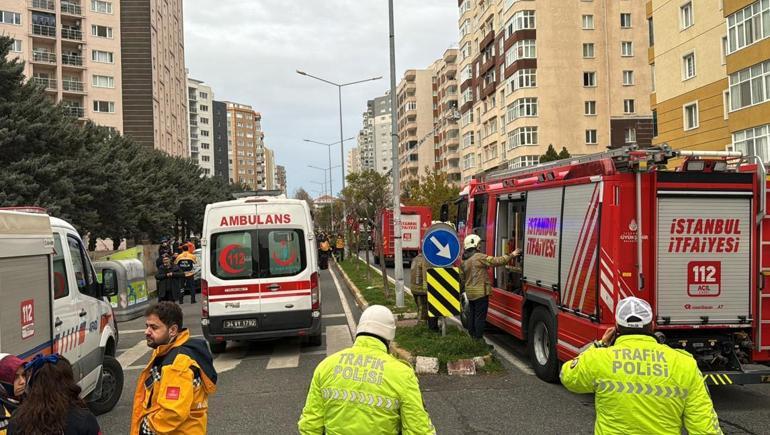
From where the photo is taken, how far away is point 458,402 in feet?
24.0

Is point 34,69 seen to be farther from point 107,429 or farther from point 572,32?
point 107,429

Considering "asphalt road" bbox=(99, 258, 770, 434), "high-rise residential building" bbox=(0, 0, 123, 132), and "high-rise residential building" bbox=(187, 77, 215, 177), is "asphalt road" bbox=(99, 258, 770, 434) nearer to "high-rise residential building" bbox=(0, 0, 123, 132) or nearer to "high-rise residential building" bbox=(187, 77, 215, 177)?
"high-rise residential building" bbox=(0, 0, 123, 132)

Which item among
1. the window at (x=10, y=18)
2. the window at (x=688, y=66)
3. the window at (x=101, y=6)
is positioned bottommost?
the window at (x=688, y=66)

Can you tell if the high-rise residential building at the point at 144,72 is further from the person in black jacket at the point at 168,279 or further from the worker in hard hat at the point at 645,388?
the worker in hard hat at the point at 645,388

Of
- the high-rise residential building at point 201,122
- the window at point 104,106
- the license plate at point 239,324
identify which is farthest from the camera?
the high-rise residential building at point 201,122

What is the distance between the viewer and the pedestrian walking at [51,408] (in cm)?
286

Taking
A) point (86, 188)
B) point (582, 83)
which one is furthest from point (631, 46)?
point (86, 188)

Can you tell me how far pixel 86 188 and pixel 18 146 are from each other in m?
4.19

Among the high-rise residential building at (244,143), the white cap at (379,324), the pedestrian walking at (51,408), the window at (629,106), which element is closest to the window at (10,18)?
the window at (629,106)

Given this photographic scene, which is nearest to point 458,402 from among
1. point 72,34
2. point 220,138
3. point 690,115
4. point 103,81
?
point 690,115

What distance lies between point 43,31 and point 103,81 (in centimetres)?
682

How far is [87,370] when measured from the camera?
264 inches

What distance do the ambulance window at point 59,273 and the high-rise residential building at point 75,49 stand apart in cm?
5845

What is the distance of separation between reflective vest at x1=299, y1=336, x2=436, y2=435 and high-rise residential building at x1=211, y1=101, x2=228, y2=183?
146 metres
